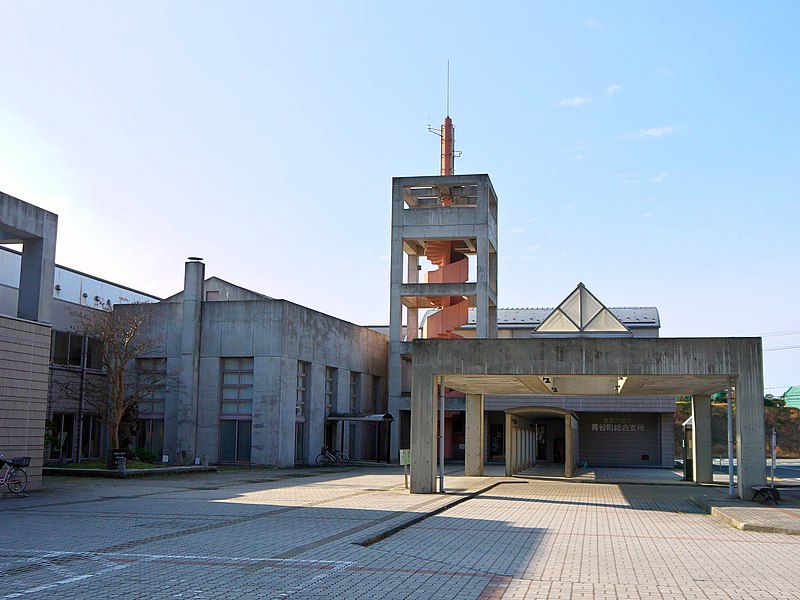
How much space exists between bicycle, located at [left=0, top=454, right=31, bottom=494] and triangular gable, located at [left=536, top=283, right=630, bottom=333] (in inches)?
575

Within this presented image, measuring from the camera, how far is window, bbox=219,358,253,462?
37375mm

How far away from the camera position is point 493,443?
52.1 meters

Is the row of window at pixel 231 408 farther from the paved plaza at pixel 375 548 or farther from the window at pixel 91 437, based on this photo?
the paved plaza at pixel 375 548

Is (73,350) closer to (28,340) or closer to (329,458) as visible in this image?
(329,458)

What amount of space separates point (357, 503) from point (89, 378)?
22414 millimetres

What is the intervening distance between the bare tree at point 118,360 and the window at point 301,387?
572 cm

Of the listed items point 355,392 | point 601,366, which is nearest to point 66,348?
point 355,392

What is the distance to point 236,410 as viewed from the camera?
124 feet

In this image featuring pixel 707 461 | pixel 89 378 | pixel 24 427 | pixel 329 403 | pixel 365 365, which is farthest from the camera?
pixel 365 365

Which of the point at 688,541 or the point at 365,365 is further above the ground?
the point at 365,365

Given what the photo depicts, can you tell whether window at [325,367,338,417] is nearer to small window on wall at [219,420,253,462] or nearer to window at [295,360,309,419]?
window at [295,360,309,419]

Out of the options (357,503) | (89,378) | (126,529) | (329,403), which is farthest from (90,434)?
(126,529)

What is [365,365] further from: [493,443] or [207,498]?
[207,498]

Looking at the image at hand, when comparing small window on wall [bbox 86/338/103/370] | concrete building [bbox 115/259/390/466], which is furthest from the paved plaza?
small window on wall [bbox 86/338/103/370]
